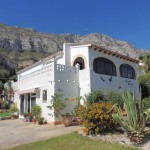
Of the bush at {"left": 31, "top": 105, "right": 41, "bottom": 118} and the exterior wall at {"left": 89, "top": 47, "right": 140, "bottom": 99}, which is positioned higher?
the exterior wall at {"left": 89, "top": 47, "right": 140, "bottom": 99}

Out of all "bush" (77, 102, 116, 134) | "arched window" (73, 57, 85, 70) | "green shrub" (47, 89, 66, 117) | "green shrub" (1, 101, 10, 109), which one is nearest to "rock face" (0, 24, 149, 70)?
"green shrub" (1, 101, 10, 109)

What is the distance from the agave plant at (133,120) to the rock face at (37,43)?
8765cm

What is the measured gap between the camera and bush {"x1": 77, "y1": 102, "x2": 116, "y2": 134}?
13.1 metres

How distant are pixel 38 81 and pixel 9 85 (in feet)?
80.3

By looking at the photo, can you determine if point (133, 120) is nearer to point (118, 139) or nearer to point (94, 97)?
point (118, 139)

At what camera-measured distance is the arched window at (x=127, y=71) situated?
29.6 metres

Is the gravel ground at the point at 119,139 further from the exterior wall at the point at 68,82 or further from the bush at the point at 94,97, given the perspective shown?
the exterior wall at the point at 68,82

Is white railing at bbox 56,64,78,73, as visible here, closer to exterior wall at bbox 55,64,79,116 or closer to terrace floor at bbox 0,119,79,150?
exterior wall at bbox 55,64,79,116

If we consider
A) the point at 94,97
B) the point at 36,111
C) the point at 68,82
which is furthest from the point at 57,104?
the point at 94,97

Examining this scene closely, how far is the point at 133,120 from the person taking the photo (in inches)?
435

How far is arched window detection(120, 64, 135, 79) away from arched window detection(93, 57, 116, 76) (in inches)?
91.8

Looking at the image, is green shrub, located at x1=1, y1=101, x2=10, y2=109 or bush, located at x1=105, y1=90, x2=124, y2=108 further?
green shrub, located at x1=1, y1=101, x2=10, y2=109

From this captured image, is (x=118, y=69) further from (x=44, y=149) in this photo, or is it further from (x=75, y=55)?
(x=44, y=149)

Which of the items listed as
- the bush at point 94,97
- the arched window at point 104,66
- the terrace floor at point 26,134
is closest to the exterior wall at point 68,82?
the bush at point 94,97
